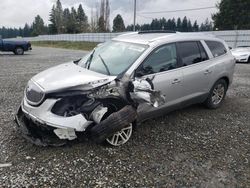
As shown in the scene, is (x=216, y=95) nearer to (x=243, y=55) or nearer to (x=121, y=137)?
(x=121, y=137)

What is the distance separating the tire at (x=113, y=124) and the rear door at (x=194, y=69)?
1.54m

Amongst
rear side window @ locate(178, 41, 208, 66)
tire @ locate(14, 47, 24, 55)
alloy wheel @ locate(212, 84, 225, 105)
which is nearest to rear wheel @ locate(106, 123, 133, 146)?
rear side window @ locate(178, 41, 208, 66)

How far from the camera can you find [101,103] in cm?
356

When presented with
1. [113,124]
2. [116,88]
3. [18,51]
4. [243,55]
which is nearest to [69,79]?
[116,88]

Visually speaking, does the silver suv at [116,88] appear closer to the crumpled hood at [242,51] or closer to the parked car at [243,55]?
the parked car at [243,55]

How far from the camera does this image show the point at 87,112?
137 inches

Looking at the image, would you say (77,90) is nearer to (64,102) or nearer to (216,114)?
(64,102)

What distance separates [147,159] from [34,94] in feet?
6.13

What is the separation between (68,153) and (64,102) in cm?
74

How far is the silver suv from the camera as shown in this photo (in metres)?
3.42

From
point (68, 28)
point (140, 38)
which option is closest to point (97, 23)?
point (68, 28)

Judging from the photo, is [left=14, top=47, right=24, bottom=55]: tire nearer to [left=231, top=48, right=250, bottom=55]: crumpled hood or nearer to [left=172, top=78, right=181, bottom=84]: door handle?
[left=231, top=48, right=250, bottom=55]: crumpled hood

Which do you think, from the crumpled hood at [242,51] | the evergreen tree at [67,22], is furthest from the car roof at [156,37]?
the evergreen tree at [67,22]

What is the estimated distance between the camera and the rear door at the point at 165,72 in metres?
4.10
